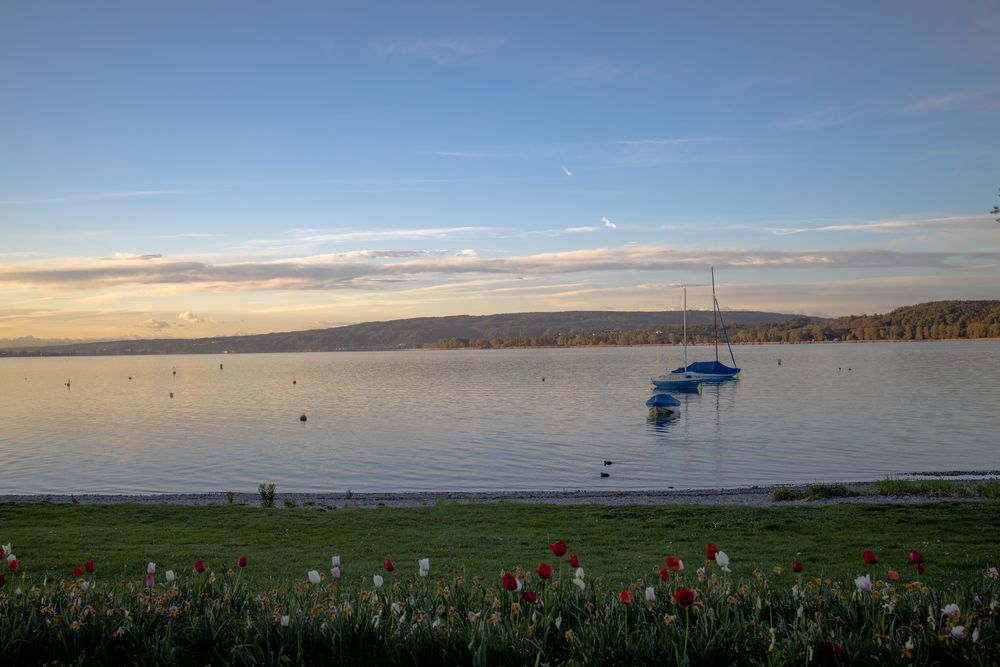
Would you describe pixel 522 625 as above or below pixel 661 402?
above

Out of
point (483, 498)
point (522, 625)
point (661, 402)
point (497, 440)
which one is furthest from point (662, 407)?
point (522, 625)

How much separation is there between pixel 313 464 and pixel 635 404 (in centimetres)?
3499

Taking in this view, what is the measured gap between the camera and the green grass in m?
10.5

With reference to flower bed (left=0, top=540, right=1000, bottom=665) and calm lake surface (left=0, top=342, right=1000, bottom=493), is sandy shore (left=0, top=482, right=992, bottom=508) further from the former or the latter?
flower bed (left=0, top=540, right=1000, bottom=665)

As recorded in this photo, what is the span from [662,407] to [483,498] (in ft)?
110

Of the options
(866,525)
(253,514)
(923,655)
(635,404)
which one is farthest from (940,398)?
(923,655)

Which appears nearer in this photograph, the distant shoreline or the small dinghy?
the distant shoreline

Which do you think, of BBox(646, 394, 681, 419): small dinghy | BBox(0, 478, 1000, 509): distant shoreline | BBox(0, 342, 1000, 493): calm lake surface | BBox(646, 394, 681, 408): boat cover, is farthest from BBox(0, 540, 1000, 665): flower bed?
BBox(646, 394, 681, 408): boat cover

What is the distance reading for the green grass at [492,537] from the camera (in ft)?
34.4

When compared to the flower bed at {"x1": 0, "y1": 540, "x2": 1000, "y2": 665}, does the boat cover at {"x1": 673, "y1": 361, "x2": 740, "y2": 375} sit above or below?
below

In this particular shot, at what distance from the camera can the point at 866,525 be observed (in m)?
13.6

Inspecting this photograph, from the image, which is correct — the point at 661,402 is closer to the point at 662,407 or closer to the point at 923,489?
the point at 662,407

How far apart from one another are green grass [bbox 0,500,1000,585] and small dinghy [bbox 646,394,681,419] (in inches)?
1424

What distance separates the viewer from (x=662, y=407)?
179 ft
